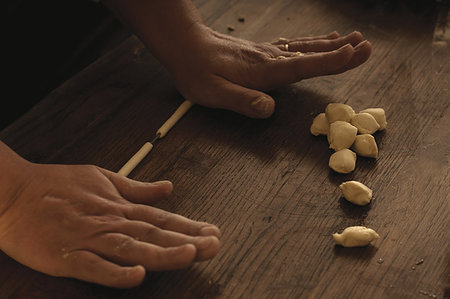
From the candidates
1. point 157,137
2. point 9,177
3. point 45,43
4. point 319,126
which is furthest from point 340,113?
point 45,43

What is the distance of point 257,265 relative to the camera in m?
0.85

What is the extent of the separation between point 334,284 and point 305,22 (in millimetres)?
770

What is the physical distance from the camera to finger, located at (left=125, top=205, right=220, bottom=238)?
0.80 metres

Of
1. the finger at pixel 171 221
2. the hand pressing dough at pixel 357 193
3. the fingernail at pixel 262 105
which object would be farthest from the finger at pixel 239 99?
the finger at pixel 171 221

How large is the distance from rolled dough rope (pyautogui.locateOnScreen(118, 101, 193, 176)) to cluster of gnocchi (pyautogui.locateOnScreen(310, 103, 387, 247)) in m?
0.28

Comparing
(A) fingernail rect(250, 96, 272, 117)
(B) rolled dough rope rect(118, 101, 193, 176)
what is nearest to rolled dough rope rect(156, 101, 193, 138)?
(B) rolled dough rope rect(118, 101, 193, 176)

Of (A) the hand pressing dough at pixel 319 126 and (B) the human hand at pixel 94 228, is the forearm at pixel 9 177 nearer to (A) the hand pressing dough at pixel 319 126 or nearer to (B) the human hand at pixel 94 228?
(B) the human hand at pixel 94 228

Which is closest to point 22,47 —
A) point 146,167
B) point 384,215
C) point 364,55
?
point 146,167

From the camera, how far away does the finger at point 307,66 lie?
3.54 ft

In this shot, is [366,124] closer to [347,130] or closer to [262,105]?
[347,130]

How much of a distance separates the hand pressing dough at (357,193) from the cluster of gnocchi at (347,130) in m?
0.06

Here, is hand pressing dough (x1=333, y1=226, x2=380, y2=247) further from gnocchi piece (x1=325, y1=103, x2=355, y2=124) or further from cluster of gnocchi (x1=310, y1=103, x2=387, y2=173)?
gnocchi piece (x1=325, y1=103, x2=355, y2=124)

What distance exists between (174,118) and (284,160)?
25 cm

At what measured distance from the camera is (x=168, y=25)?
3.78 ft
